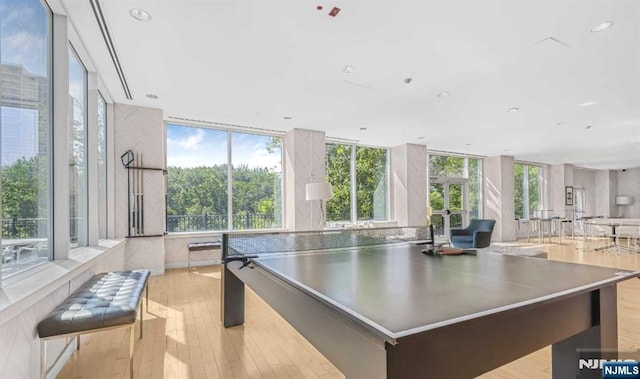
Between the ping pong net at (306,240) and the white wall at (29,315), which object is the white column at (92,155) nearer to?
the white wall at (29,315)

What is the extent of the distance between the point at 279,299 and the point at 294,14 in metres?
2.27

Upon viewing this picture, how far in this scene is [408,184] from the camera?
7.93 meters

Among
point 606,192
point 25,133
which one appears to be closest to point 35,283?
point 25,133

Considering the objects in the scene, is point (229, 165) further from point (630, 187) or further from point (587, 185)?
point (630, 187)

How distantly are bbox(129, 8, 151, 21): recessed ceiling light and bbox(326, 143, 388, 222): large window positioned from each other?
5124mm

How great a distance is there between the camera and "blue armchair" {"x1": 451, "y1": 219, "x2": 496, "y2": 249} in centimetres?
590

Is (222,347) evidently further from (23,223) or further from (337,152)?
(337,152)

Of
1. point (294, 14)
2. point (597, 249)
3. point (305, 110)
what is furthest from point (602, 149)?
point (294, 14)

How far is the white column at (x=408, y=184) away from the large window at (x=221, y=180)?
327 cm

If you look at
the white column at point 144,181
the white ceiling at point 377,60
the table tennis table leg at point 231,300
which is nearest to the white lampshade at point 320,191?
the white ceiling at point 377,60

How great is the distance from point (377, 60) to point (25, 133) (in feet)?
10.3

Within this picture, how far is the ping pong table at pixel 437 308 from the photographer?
Answer: 35.3 inches

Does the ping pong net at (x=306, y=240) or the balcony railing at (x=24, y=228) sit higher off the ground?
the balcony railing at (x=24, y=228)

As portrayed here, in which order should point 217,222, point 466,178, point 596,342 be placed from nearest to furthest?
point 596,342, point 217,222, point 466,178
